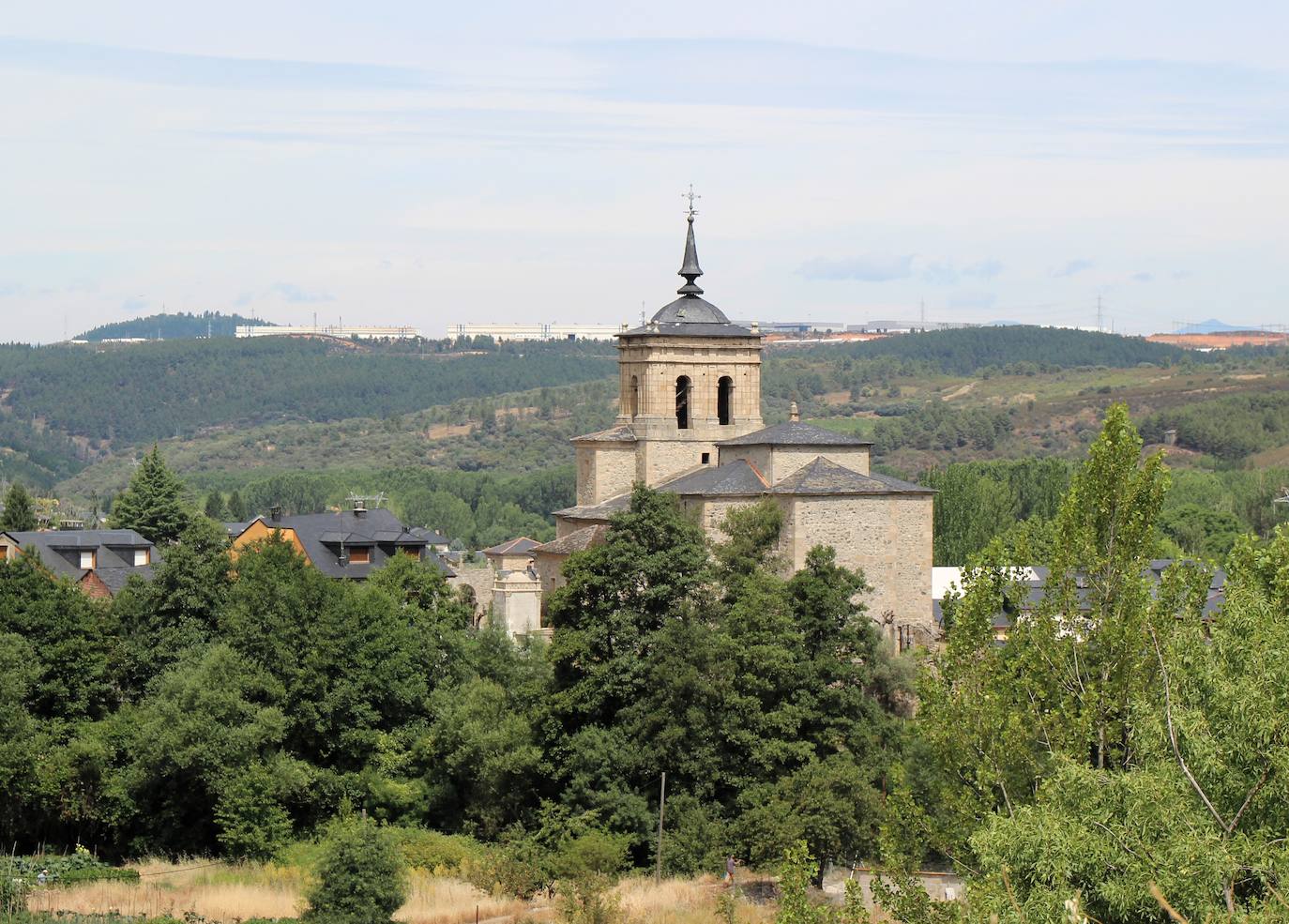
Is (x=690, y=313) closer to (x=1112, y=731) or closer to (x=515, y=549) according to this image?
(x=515, y=549)

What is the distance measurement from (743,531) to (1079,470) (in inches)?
671

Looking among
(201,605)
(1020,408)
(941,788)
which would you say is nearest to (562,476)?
(1020,408)

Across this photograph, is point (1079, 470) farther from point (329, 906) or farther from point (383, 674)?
point (383, 674)

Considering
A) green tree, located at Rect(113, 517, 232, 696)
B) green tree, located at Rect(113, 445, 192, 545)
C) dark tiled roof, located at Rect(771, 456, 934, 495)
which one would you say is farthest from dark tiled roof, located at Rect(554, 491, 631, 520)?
green tree, located at Rect(113, 445, 192, 545)

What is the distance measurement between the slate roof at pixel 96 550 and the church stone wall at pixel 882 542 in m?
22.8

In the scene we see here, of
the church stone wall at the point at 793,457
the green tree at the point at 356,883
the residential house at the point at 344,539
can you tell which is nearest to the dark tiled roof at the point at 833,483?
the church stone wall at the point at 793,457

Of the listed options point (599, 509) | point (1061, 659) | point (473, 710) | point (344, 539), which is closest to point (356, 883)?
point (473, 710)

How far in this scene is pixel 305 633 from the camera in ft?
139

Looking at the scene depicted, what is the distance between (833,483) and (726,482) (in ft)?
8.93

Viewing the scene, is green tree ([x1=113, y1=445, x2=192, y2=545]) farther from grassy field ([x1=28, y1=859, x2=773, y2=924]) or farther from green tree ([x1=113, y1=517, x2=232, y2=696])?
grassy field ([x1=28, y1=859, x2=773, y2=924])

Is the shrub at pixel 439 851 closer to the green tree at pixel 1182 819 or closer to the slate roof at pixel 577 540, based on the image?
the slate roof at pixel 577 540

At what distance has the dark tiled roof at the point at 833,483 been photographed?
138 feet

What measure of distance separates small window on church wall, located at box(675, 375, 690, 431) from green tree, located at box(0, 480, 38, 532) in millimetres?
29071

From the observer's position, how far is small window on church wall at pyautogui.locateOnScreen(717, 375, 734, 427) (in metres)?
51.2
